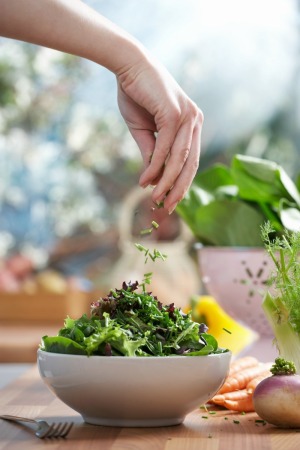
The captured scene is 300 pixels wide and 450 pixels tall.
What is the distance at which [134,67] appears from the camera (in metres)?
0.98

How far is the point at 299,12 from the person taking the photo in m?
4.62

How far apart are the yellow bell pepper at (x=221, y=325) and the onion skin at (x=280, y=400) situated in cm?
79

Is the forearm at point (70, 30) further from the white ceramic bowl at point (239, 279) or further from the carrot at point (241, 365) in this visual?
the white ceramic bowl at point (239, 279)

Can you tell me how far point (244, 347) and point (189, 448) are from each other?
3.16ft

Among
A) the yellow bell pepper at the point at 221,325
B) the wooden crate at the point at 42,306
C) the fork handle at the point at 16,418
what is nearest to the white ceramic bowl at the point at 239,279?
the yellow bell pepper at the point at 221,325

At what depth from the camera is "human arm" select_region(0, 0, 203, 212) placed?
0.95 meters

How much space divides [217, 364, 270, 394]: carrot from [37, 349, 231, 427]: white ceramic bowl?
18 cm

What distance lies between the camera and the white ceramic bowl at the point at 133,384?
2.87 feet

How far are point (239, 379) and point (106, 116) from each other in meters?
3.50

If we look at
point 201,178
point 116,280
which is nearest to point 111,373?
point 201,178

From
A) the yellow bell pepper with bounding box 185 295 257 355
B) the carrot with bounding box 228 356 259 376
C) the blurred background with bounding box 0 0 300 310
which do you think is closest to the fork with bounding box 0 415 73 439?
the carrot with bounding box 228 356 259 376

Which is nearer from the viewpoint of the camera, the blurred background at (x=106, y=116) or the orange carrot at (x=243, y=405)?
Result: the orange carrot at (x=243, y=405)

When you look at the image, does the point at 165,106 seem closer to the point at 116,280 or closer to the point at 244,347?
the point at 244,347

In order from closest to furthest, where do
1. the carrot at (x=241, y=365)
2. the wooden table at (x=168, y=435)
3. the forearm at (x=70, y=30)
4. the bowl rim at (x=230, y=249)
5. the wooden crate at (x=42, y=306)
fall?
the wooden table at (x=168, y=435) < the forearm at (x=70, y=30) < the carrot at (x=241, y=365) < the bowl rim at (x=230, y=249) < the wooden crate at (x=42, y=306)
